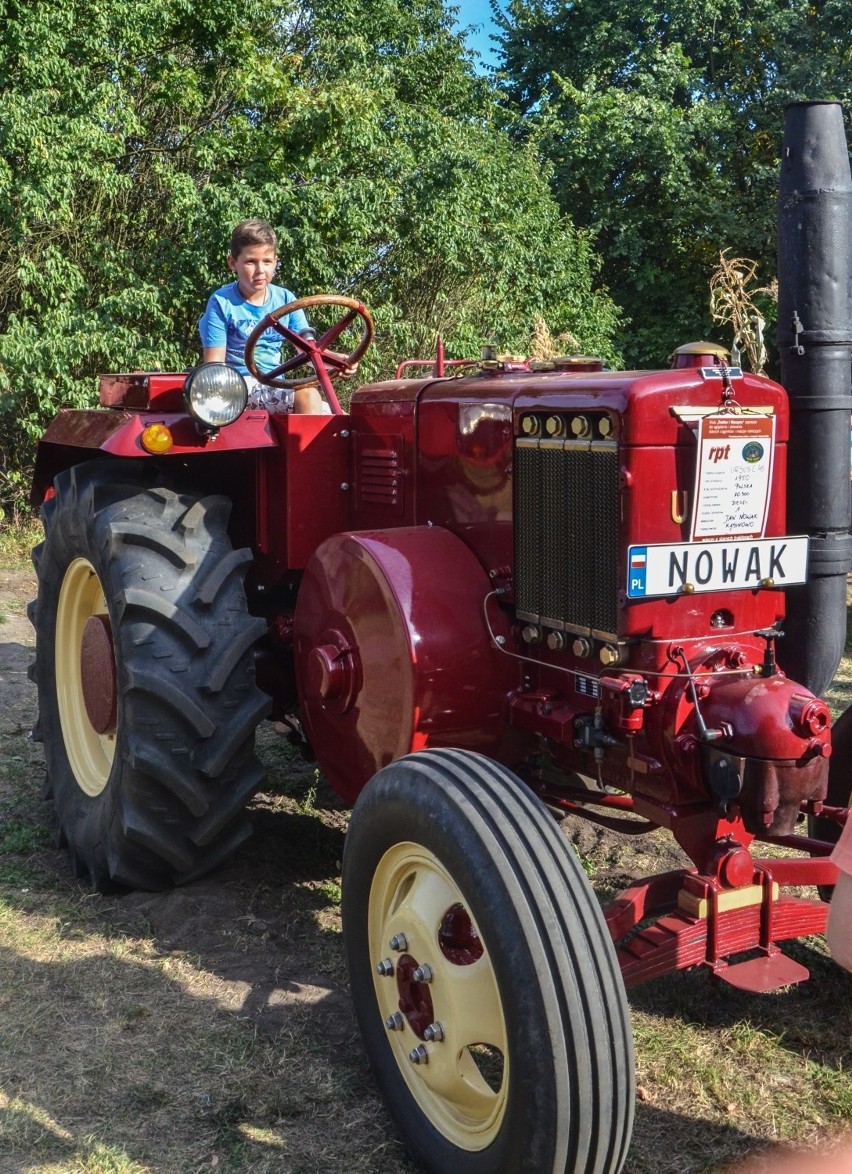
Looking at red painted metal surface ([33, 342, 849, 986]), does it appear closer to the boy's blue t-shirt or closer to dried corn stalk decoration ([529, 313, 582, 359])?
the boy's blue t-shirt

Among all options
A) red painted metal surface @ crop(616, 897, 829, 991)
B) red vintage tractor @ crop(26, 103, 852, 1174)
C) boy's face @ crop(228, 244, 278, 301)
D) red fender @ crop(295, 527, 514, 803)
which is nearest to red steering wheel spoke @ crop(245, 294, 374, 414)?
red vintage tractor @ crop(26, 103, 852, 1174)

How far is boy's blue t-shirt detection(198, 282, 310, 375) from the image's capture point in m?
4.41

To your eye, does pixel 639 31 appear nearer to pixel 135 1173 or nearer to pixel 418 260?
pixel 418 260

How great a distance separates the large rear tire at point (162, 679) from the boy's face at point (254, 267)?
3.50ft

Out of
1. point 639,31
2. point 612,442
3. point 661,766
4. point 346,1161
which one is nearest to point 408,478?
point 612,442

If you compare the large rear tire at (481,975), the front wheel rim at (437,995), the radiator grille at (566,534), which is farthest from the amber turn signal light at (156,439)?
the front wheel rim at (437,995)

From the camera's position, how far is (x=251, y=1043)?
2.85m

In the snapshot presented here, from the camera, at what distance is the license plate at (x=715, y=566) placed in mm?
2576

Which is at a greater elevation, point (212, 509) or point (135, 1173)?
point (212, 509)

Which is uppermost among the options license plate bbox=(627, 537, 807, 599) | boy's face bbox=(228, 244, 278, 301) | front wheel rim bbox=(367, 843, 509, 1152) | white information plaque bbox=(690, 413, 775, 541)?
boy's face bbox=(228, 244, 278, 301)

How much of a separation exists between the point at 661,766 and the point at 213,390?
5.51ft

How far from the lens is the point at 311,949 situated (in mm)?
3322

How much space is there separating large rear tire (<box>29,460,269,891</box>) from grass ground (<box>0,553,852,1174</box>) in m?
0.22

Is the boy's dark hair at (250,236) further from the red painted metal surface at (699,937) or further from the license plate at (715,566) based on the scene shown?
the red painted metal surface at (699,937)
